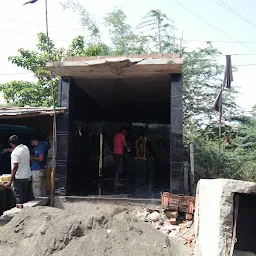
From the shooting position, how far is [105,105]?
13352 millimetres

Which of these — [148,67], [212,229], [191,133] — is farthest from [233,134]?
[212,229]

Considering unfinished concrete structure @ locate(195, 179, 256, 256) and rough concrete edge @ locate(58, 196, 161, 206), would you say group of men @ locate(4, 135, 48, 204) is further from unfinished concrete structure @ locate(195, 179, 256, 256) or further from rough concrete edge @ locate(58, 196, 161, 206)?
unfinished concrete structure @ locate(195, 179, 256, 256)

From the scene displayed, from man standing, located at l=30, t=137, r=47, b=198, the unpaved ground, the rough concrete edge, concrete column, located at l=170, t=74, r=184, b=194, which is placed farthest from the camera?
man standing, located at l=30, t=137, r=47, b=198

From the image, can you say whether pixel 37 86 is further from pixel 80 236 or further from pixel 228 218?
pixel 228 218

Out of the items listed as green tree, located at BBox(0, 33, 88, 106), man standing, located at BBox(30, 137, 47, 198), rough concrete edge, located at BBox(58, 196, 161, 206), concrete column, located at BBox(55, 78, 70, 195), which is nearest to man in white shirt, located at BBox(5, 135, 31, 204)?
man standing, located at BBox(30, 137, 47, 198)

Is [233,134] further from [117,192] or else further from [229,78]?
[117,192]

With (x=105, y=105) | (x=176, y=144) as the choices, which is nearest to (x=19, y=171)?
(x=176, y=144)

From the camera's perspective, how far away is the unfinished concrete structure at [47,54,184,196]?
7.25 metres

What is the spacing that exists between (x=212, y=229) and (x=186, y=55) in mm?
16852

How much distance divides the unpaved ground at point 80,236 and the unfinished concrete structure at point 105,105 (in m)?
1.79

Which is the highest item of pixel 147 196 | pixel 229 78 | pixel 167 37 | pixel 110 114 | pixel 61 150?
pixel 167 37

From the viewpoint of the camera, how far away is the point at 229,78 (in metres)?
11.8

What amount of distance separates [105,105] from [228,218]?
10262 mm

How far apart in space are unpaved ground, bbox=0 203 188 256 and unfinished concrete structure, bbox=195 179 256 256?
1117mm
